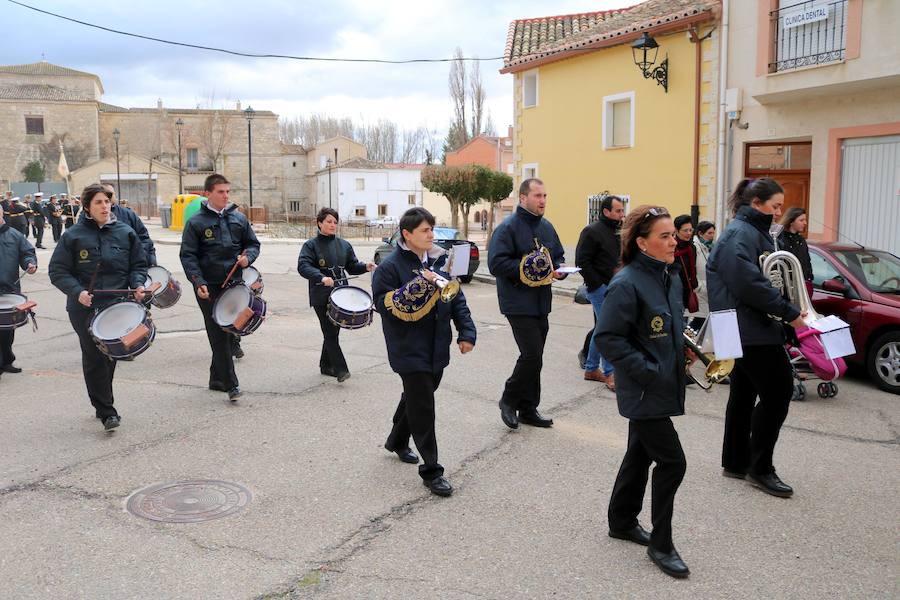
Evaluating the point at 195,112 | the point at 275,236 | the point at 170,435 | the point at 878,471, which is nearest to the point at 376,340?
the point at 170,435

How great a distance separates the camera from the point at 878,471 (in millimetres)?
5586

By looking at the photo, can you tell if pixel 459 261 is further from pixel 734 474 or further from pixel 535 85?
pixel 535 85

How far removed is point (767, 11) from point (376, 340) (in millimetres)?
9490

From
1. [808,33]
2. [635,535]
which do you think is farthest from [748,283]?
[808,33]

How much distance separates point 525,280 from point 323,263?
8.81ft

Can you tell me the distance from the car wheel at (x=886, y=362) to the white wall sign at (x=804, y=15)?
290 inches

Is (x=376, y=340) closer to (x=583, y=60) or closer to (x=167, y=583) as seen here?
(x=167, y=583)

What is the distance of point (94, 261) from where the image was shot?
6.36m

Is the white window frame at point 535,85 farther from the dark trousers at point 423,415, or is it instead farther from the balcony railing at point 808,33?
the dark trousers at point 423,415

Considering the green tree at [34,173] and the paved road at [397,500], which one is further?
the green tree at [34,173]

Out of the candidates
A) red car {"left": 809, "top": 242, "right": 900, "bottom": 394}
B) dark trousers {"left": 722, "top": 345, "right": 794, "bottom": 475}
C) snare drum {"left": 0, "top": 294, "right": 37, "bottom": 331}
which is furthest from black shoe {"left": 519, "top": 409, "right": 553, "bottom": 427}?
snare drum {"left": 0, "top": 294, "right": 37, "bottom": 331}

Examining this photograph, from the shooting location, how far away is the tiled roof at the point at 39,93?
67125mm

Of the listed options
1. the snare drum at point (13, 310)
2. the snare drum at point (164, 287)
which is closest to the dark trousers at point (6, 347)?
the snare drum at point (13, 310)

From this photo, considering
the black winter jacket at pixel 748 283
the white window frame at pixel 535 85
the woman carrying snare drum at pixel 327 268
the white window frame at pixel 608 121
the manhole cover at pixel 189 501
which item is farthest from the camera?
the white window frame at pixel 535 85
